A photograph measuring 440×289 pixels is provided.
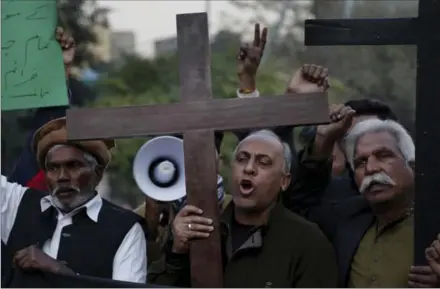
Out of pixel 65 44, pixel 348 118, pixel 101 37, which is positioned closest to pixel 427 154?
pixel 348 118

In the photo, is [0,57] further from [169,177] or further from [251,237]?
[251,237]

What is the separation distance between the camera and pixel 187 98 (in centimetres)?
262

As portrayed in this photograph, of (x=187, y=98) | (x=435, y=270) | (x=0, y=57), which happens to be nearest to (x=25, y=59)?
(x=0, y=57)

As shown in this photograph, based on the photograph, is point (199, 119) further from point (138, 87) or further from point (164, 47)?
point (138, 87)

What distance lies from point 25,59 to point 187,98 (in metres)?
0.69

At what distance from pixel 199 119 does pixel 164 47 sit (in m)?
4.44

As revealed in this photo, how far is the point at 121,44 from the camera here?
7281mm

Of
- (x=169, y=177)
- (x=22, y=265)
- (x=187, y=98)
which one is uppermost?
(x=187, y=98)

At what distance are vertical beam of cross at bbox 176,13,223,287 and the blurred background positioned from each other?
6.18ft

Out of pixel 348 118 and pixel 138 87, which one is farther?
pixel 138 87

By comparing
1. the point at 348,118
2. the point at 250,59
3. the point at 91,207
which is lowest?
the point at 91,207

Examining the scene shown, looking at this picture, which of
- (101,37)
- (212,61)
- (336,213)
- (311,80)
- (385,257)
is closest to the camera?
(385,257)

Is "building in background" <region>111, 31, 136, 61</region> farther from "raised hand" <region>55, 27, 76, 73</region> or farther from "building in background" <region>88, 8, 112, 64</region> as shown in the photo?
"raised hand" <region>55, 27, 76, 73</region>

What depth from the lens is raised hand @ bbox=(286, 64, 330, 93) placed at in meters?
2.88
